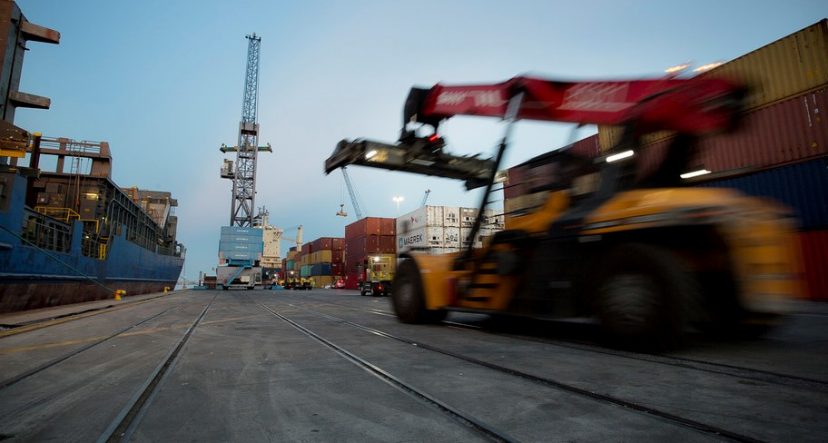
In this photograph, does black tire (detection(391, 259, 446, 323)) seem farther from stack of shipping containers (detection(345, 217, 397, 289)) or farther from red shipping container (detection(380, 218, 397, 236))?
red shipping container (detection(380, 218, 397, 236))

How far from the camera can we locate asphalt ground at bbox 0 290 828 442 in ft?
7.15

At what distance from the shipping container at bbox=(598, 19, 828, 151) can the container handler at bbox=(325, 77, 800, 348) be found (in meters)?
6.04

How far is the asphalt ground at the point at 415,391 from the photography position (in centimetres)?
218

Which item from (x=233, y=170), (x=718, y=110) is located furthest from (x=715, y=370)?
(x=233, y=170)

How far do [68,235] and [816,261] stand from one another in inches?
1032

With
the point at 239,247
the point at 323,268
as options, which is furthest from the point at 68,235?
the point at 323,268

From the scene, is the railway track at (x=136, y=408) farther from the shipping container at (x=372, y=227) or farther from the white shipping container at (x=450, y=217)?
the shipping container at (x=372, y=227)

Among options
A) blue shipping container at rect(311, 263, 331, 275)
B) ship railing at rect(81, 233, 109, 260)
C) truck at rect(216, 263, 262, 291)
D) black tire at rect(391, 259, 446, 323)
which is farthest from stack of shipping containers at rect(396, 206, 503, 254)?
blue shipping container at rect(311, 263, 331, 275)

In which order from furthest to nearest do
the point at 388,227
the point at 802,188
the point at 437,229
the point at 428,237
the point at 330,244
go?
the point at 330,244
the point at 388,227
the point at 437,229
the point at 428,237
the point at 802,188

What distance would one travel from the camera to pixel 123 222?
23.5 m

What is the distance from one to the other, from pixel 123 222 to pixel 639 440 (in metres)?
28.7

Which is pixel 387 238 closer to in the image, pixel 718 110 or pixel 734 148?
pixel 734 148

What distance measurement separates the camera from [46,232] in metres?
13.8

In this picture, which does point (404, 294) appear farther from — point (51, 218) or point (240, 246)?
point (240, 246)
